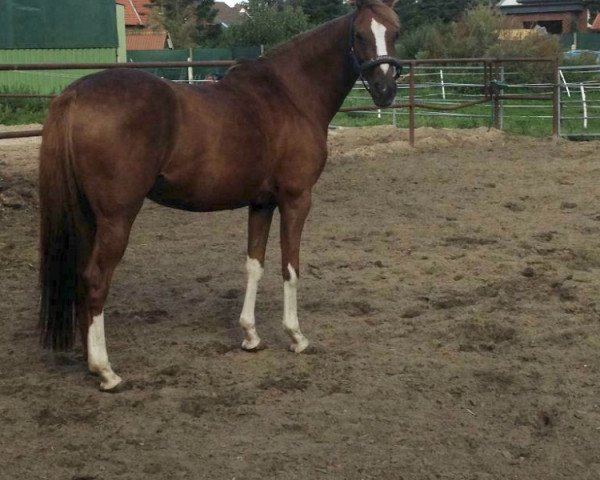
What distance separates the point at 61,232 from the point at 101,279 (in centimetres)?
28

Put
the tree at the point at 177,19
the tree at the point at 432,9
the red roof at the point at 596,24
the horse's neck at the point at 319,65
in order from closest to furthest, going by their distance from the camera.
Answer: the horse's neck at the point at 319,65, the tree at the point at 177,19, the tree at the point at 432,9, the red roof at the point at 596,24

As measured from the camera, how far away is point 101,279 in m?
3.82

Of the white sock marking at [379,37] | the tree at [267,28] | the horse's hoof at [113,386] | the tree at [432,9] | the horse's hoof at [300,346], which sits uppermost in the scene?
the tree at [432,9]

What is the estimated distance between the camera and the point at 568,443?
10.9 ft

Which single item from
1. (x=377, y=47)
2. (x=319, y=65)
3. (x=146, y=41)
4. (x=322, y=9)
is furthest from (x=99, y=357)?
(x=146, y=41)

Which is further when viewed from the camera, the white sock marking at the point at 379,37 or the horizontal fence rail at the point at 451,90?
the horizontal fence rail at the point at 451,90

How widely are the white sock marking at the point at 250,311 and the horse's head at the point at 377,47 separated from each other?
40.8 inches

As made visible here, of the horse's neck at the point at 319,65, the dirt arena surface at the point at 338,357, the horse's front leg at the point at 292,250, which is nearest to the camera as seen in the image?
the dirt arena surface at the point at 338,357

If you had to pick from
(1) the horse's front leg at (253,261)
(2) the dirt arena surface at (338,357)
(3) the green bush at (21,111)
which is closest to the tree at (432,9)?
(3) the green bush at (21,111)

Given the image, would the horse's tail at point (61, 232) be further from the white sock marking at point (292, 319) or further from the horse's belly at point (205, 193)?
the white sock marking at point (292, 319)

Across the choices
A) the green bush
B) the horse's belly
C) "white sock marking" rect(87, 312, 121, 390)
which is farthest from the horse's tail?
the green bush

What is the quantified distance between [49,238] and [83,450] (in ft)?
3.50

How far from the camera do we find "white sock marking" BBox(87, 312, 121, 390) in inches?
151

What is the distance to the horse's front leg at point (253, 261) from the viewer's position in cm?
448
